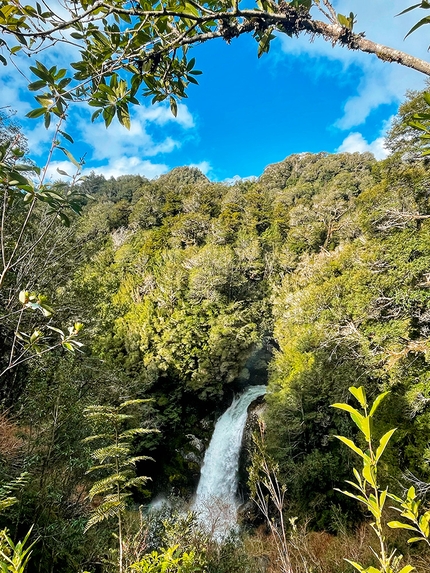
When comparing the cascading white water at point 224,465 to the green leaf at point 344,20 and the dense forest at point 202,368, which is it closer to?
the dense forest at point 202,368

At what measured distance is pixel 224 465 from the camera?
13414 millimetres

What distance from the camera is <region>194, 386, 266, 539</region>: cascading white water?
1217cm

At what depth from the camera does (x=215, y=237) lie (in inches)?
985

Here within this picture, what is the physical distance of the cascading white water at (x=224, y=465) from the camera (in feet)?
39.9

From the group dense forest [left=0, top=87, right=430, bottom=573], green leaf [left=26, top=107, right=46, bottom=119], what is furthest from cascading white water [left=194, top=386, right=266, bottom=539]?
green leaf [left=26, top=107, right=46, bottom=119]

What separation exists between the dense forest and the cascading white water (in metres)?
0.67

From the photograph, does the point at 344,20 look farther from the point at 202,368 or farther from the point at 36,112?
the point at 202,368

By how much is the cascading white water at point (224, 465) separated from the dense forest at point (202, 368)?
0.67 m

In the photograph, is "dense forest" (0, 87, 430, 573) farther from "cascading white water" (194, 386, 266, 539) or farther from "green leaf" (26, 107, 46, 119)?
"cascading white water" (194, 386, 266, 539)

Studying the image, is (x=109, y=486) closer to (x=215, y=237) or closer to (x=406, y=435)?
(x=406, y=435)

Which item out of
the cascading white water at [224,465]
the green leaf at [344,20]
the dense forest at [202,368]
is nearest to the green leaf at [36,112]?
the dense forest at [202,368]

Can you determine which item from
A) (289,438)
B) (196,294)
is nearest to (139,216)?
(196,294)

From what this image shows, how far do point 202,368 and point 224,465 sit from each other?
4.42 meters

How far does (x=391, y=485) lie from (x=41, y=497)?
8.45m
